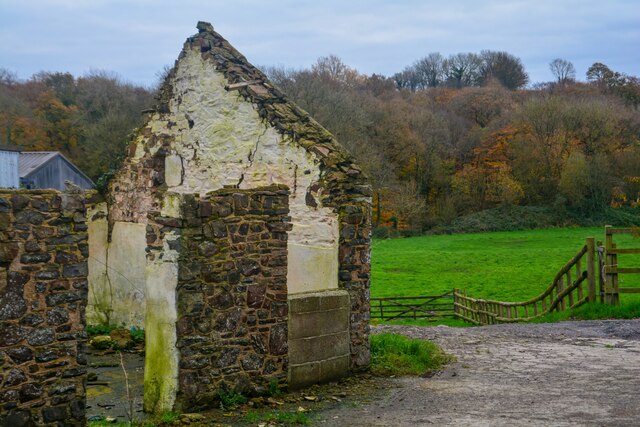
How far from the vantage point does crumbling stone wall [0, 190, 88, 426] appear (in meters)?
7.03

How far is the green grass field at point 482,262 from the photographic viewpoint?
28.0 meters

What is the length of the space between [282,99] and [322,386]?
487 cm

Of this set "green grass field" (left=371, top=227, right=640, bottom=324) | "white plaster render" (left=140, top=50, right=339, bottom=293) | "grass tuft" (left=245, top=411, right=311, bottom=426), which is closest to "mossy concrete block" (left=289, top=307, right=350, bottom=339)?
"white plaster render" (left=140, top=50, right=339, bottom=293)

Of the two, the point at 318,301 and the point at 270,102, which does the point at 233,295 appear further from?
the point at 270,102

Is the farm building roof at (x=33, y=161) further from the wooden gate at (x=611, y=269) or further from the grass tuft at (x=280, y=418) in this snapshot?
the grass tuft at (x=280, y=418)

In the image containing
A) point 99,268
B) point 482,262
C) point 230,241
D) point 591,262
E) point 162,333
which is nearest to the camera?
point 162,333

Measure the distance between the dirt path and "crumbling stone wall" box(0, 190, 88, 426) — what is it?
2.89 m

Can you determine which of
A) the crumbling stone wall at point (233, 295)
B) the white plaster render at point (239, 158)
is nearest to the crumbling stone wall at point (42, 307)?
the crumbling stone wall at point (233, 295)

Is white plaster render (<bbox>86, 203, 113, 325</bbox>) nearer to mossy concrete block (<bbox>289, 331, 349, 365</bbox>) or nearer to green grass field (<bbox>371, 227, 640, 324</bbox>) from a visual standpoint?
mossy concrete block (<bbox>289, 331, 349, 365</bbox>)

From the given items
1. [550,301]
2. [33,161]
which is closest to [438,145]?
[33,161]

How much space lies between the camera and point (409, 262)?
34594 millimetres

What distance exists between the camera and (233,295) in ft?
28.6

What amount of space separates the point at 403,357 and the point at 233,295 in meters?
3.70

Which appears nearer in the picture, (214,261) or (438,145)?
(214,261)
